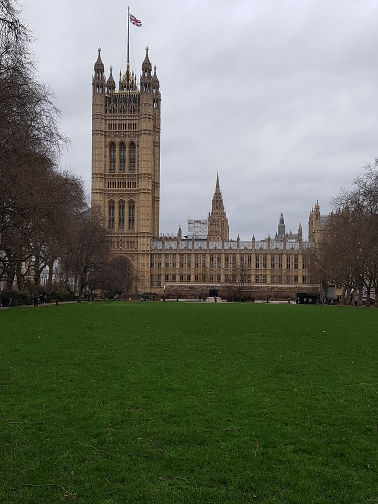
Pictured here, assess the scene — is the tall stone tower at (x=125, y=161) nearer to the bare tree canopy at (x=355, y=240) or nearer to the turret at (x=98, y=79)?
the turret at (x=98, y=79)

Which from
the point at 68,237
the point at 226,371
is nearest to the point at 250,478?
the point at 226,371

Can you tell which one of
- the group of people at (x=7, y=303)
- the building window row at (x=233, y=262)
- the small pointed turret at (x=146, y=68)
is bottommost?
the group of people at (x=7, y=303)

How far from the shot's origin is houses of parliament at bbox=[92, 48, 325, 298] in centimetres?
9431

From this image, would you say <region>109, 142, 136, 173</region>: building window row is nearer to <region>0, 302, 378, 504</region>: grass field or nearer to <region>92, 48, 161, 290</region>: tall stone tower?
<region>92, 48, 161, 290</region>: tall stone tower

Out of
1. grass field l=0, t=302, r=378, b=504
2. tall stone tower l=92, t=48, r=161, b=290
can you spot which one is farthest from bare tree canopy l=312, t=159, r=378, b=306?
tall stone tower l=92, t=48, r=161, b=290

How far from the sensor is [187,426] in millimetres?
6887

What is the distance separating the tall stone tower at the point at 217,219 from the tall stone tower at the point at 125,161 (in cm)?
2911

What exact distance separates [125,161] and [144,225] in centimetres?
1467

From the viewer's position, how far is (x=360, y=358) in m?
12.6

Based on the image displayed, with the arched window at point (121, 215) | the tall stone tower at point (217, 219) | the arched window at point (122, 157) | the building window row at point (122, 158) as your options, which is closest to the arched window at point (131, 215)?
the arched window at point (121, 215)

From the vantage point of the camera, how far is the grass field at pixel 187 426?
5.13 meters

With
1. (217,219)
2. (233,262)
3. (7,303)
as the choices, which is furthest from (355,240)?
Result: (217,219)

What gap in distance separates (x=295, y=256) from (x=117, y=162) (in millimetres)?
42008

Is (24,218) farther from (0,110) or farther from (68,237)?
(0,110)
